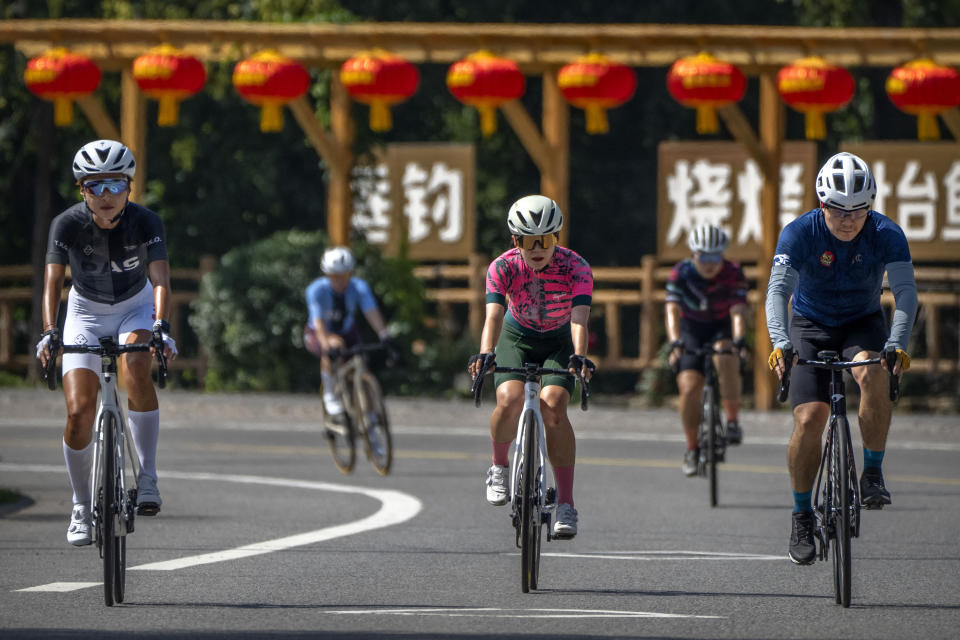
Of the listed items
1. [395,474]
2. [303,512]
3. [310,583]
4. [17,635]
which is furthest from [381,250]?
[17,635]

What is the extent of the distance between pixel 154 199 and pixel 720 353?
15496mm

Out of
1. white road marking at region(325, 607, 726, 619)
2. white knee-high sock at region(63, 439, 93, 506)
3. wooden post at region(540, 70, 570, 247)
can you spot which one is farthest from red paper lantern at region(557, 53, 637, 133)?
white road marking at region(325, 607, 726, 619)

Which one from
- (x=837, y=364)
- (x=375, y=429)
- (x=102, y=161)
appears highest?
(x=102, y=161)

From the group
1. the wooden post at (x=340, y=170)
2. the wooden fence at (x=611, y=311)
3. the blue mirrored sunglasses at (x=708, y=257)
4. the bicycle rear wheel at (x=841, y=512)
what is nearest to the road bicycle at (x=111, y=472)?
the bicycle rear wheel at (x=841, y=512)

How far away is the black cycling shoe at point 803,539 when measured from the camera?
9164 millimetres

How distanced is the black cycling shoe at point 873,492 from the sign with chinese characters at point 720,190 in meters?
15.6

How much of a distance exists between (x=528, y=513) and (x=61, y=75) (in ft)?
48.2

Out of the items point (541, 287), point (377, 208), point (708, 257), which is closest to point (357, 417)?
point (708, 257)

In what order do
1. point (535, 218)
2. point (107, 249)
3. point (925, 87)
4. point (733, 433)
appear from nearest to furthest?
point (107, 249) → point (535, 218) → point (733, 433) → point (925, 87)

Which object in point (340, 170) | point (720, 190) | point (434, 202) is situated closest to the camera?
point (340, 170)

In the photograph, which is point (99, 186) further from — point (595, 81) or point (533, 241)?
point (595, 81)

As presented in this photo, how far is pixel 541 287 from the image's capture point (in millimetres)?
10008

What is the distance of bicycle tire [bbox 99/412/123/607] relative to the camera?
871 centimetres

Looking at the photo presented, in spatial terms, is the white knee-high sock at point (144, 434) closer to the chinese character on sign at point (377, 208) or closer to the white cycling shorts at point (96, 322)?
the white cycling shorts at point (96, 322)
